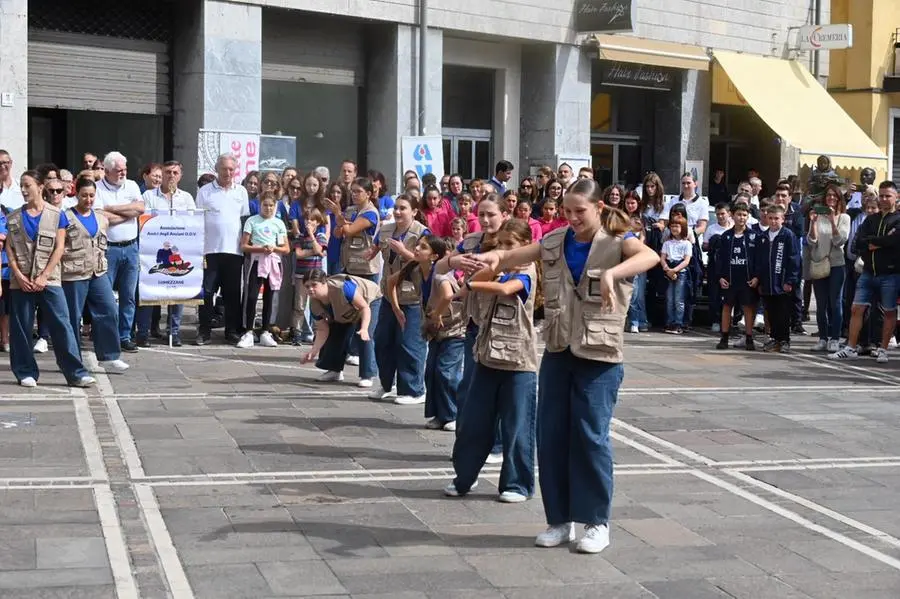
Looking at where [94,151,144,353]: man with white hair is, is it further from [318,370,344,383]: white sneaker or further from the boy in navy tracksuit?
the boy in navy tracksuit

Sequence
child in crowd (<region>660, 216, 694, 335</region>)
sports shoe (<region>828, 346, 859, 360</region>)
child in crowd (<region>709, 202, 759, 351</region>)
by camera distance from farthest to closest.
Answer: child in crowd (<region>660, 216, 694, 335</region>)
child in crowd (<region>709, 202, 759, 351</region>)
sports shoe (<region>828, 346, 859, 360</region>)

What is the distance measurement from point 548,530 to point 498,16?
18.2 meters

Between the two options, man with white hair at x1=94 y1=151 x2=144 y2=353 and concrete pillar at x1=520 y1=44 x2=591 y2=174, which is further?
concrete pillar at x1=520 y1=44 x2=591 y2=174

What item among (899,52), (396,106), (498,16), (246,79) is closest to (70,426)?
(246,79)

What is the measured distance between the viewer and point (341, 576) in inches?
262

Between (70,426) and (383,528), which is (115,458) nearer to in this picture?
(70,426)

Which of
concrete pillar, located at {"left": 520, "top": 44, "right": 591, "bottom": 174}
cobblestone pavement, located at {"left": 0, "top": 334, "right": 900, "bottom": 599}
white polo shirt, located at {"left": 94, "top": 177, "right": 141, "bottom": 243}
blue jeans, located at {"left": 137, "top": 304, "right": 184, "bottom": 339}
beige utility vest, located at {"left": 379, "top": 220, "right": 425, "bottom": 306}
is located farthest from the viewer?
concrete pillar, located at {"left": 520, "top": 44, "right": 591, "bottom": 174}

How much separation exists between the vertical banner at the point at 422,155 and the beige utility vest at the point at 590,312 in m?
13.4

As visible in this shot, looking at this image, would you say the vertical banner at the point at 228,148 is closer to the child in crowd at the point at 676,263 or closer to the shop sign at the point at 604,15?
the child in crowd at the point at 676,263

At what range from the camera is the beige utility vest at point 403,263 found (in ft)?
37.7

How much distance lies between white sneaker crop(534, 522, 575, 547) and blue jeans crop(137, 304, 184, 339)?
809 cm

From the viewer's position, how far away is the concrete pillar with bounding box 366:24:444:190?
23.3 m

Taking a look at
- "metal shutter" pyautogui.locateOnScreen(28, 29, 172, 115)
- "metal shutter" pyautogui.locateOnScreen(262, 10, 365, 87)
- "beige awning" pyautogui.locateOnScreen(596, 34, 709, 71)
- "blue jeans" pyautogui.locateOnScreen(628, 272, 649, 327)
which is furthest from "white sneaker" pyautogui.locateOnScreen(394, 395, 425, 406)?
"beige awning" pyautogui.locateOnScreen(596, 34, 709, 71)

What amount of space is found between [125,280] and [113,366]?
1533 mm
